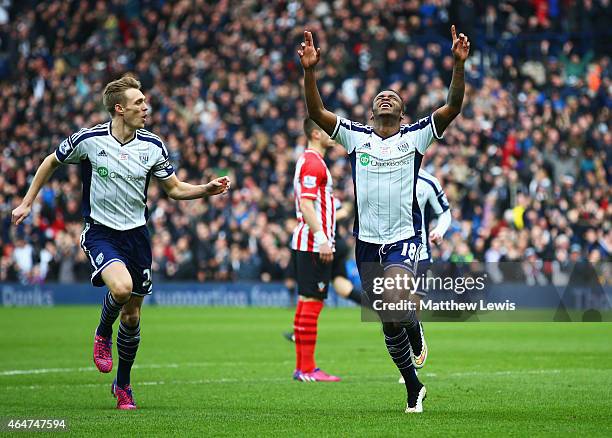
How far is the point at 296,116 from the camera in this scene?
103 feet

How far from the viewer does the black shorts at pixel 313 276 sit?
43.8 feet

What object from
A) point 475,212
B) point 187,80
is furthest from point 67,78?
point 475,212

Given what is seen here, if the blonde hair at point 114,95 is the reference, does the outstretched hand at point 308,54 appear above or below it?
above

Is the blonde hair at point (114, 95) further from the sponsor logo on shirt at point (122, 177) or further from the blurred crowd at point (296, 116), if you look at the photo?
the blurred crowd at point (296, 116)

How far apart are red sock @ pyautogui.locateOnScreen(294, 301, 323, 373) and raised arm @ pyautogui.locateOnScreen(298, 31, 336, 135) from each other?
372 centimetres

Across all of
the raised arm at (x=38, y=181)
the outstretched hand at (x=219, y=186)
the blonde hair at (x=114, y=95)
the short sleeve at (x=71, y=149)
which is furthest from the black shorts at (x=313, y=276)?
the raised arm at (x=38, y=181)

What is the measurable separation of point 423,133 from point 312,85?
1052 millimetres

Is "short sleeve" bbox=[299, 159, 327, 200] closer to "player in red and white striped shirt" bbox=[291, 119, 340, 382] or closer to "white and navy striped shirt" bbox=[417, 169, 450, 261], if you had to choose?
"player in red and white striped shirt" bbox=[291, 119, 340, 382]

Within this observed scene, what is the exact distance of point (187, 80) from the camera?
3444 cm

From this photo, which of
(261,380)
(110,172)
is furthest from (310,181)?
(110,172)

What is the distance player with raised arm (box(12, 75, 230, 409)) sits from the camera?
1021 centimetres

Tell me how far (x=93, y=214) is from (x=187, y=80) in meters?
24.5

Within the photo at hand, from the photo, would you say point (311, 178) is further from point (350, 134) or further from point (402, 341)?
point (402, 341)

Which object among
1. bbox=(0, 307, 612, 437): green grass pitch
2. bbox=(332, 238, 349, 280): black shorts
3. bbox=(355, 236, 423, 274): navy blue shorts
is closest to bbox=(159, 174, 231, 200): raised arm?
bbox=(355, 236, 423, 274): navy blue shorts
